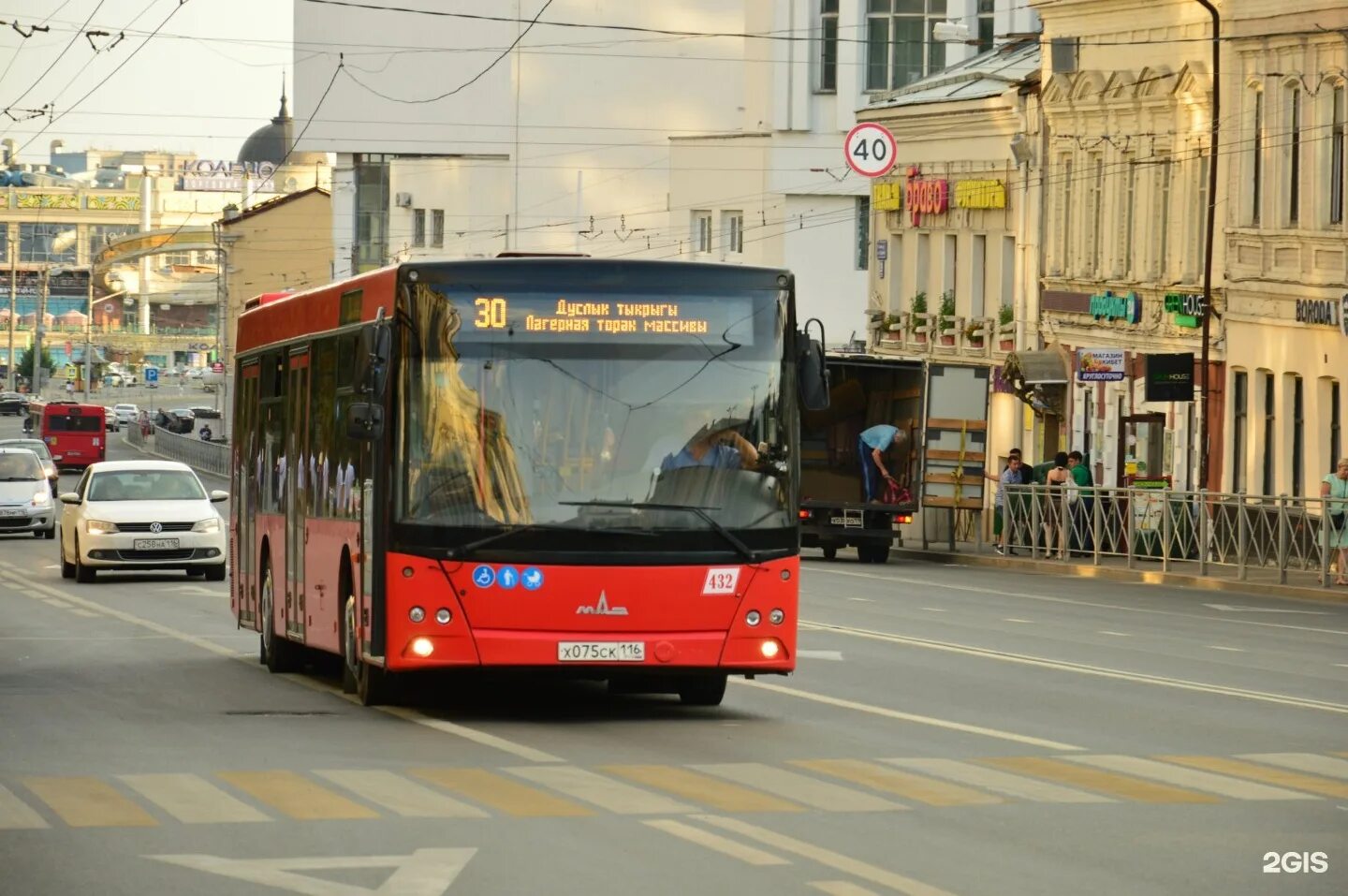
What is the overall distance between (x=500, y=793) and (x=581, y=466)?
12.5 feet

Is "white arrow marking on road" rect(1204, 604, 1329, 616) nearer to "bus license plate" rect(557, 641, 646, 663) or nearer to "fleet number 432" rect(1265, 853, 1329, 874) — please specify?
"bus license plate" rect(557, 641, 646, 663)

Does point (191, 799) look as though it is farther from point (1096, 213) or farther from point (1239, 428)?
point (1096, 213)

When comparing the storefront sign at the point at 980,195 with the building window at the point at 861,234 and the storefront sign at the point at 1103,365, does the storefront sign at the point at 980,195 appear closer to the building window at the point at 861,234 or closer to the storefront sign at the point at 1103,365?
the storefront sign at the point at 1103,365

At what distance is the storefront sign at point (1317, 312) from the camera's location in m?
41.6

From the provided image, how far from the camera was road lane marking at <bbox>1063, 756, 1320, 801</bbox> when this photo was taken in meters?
12.7

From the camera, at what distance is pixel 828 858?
1049 centimetres

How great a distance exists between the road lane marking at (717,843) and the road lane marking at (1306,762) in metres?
3.71

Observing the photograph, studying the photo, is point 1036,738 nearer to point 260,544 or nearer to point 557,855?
point 557,855

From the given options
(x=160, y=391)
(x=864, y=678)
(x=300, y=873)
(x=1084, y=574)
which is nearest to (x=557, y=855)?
(x=300, y=873)

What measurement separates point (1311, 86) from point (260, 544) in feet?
83.6

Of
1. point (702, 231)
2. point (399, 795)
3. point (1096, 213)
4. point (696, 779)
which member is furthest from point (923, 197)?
point (399, 795)

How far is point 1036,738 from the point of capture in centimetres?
1519

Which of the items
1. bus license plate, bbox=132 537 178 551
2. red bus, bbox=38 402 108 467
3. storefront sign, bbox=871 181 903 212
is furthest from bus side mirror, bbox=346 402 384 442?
red bus, bbox=38 402 108 467

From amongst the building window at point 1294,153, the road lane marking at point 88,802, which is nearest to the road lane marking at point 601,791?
the road lane marking at point 88,802
